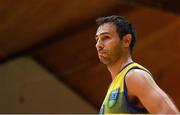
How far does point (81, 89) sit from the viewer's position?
6.96m

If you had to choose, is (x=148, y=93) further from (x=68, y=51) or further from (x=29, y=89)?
(x=29, y=89)

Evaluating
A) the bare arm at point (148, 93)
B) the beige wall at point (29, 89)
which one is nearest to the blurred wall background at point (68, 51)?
the beige wall at point (29, 89)

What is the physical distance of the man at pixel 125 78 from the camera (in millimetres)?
1477

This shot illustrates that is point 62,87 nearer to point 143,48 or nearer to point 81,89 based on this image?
point 81,89

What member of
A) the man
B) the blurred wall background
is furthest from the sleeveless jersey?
the blurred wall background

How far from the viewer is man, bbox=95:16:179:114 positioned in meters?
1.48

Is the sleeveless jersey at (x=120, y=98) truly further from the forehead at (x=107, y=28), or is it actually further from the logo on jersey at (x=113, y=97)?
the forehead at (x=107, y=28)

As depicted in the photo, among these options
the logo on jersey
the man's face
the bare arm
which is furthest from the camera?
the man's face

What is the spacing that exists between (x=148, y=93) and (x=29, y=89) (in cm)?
547

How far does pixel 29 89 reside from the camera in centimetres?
684

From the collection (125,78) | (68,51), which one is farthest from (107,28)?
(68,51)

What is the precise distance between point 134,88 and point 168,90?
510 centimetres

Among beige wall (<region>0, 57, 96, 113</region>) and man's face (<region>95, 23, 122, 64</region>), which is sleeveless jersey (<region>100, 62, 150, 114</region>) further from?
beige wall (<region>0, 57, 96, 113</region>)

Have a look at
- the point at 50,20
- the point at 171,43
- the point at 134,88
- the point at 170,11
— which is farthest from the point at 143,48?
the point at 134,88
